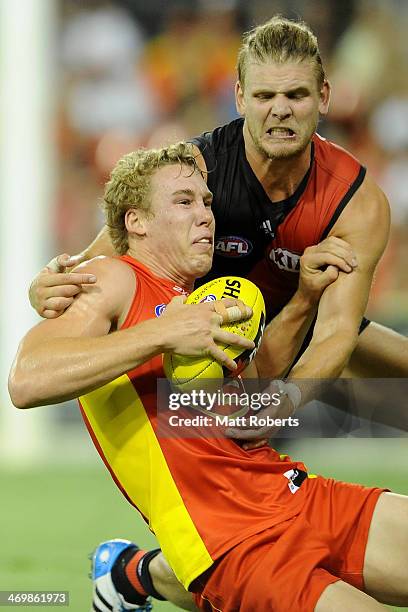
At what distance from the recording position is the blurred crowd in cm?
1086

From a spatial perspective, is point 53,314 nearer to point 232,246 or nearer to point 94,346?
point 94,346

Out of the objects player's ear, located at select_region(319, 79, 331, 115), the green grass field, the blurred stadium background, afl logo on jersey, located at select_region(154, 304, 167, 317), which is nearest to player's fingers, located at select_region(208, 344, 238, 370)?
afl logo on jersey, located at select_region(154, 304, 167, 317)

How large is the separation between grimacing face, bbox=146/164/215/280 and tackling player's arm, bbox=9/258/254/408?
1.00 feet

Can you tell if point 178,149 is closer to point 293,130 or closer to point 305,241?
point 293,130

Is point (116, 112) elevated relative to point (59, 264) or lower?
elevated

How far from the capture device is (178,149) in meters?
3.88

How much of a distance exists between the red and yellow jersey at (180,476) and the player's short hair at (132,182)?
1.00 feet

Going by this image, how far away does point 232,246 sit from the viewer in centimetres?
481

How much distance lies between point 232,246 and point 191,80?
6.76 meters

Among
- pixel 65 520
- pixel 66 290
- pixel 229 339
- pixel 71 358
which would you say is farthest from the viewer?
pixel 65 520

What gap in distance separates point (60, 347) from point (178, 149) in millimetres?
946

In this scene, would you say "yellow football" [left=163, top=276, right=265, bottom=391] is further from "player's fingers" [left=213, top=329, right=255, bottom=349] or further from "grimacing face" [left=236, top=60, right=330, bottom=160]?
"grimacing face" [left=236, top=60, right=330, bottom=160]

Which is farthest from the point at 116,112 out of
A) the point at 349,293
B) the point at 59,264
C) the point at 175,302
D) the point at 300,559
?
the point at 300,559

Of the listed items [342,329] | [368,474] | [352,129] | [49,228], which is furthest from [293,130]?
[352,129]
